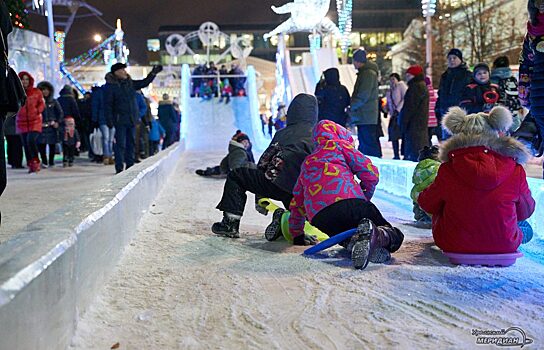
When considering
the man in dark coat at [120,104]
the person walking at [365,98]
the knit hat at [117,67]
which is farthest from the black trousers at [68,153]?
the person walking at [365,98]

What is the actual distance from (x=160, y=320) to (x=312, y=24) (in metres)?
21.4

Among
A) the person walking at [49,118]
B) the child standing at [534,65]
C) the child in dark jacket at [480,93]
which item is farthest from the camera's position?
the person walking at [49,118]

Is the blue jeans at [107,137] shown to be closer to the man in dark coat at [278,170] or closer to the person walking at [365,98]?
the person walking at [365,98]

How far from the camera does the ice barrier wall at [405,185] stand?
3.90 metres

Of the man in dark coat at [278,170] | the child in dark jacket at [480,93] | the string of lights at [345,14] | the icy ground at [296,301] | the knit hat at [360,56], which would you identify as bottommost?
the icy ground at [296,301]

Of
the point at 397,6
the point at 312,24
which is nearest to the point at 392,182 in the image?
the point at 312,24

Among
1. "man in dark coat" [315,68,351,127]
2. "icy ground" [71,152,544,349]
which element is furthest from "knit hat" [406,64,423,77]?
"icy ground" [71,152,544,349]

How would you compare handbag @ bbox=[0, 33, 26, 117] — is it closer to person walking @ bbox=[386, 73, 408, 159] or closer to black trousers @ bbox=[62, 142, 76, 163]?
person walking @ bbox=[386, 73, 408, 159]

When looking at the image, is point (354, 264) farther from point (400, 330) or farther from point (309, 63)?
point (309, 63)

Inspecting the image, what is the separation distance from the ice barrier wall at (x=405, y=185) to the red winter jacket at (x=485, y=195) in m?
0.62

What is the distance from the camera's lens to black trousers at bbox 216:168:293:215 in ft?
13.8

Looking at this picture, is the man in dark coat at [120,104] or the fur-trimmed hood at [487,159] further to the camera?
the man in dark coat at [120,104]

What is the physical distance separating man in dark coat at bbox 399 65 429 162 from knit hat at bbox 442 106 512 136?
186 inches

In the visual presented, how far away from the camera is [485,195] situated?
3.15 m
